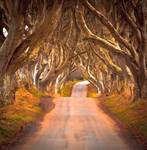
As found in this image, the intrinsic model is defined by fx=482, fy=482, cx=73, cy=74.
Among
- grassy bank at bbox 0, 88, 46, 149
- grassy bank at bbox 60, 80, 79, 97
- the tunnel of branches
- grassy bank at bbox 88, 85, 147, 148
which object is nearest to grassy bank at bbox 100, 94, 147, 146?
grassy bank at bbox 88, 85, 147, 148

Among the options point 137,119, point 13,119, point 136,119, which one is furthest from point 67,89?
point 13,119

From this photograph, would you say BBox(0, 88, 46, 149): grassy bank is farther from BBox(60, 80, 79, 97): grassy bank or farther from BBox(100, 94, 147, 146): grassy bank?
BBox(60, 80, 79, 97): grassy bank

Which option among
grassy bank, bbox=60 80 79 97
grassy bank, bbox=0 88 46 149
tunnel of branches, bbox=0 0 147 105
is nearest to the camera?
grassy bank, bbox=0 88 46 149

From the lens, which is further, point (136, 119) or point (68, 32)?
point (68, 32)

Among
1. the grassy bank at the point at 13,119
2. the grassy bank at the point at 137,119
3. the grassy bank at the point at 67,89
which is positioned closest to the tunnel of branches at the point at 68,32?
the grassy bank at the point at 13,119

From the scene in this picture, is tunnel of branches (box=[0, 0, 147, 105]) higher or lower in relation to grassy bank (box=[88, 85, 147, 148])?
higher

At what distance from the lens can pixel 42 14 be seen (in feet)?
74.1

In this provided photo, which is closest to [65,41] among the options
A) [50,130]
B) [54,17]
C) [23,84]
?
[23,84]

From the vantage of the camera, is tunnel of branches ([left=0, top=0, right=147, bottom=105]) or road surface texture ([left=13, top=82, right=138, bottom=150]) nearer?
road surface texture ([left=13, top=82, right=138, bottom=150])

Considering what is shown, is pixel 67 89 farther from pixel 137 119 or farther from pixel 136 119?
pixel 137 119

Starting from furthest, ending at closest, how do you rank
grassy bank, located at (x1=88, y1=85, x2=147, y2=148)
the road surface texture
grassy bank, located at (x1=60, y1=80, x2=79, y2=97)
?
grassy bank, located at (x1=60, y1=80, x2=79, y2=97), grassy bank, located at (x1=88, y1=85, x2=147, y2=148), the road surface texture

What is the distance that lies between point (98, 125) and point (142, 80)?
5.56 meters

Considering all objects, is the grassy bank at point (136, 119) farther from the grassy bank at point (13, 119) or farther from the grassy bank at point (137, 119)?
the grassy bank at point (13, 119)

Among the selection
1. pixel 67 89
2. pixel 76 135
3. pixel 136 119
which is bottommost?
pixel 76 135
